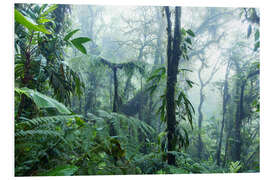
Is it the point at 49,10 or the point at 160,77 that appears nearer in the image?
the point at 49,10

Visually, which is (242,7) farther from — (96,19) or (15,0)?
(15,0)

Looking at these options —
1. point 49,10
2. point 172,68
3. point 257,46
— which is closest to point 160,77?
point 172,68

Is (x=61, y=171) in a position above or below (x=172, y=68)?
below

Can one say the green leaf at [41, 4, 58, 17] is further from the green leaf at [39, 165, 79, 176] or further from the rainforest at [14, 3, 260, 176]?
the green leaf at [39, 165, 79, 176]

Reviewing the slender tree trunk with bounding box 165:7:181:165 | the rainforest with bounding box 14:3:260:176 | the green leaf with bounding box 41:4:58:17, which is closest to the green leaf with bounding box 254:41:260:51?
the rainforest with bounding box 14:3:260:176

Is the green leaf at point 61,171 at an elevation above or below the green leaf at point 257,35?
below

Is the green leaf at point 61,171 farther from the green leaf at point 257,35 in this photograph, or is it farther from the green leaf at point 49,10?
the green leaf at point 257,35

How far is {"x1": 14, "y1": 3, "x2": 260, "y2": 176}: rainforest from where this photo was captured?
200 cm

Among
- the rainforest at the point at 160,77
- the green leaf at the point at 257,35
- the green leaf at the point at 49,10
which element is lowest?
the rainforest at the point at 160,77

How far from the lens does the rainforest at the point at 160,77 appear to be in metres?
2.00

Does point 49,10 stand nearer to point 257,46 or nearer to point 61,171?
point 61,171

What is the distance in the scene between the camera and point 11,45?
6.23 ft

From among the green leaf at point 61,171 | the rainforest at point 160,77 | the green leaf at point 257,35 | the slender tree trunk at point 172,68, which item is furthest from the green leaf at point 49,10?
the green leaf at point 257,35

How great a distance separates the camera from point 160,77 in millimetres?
2244
